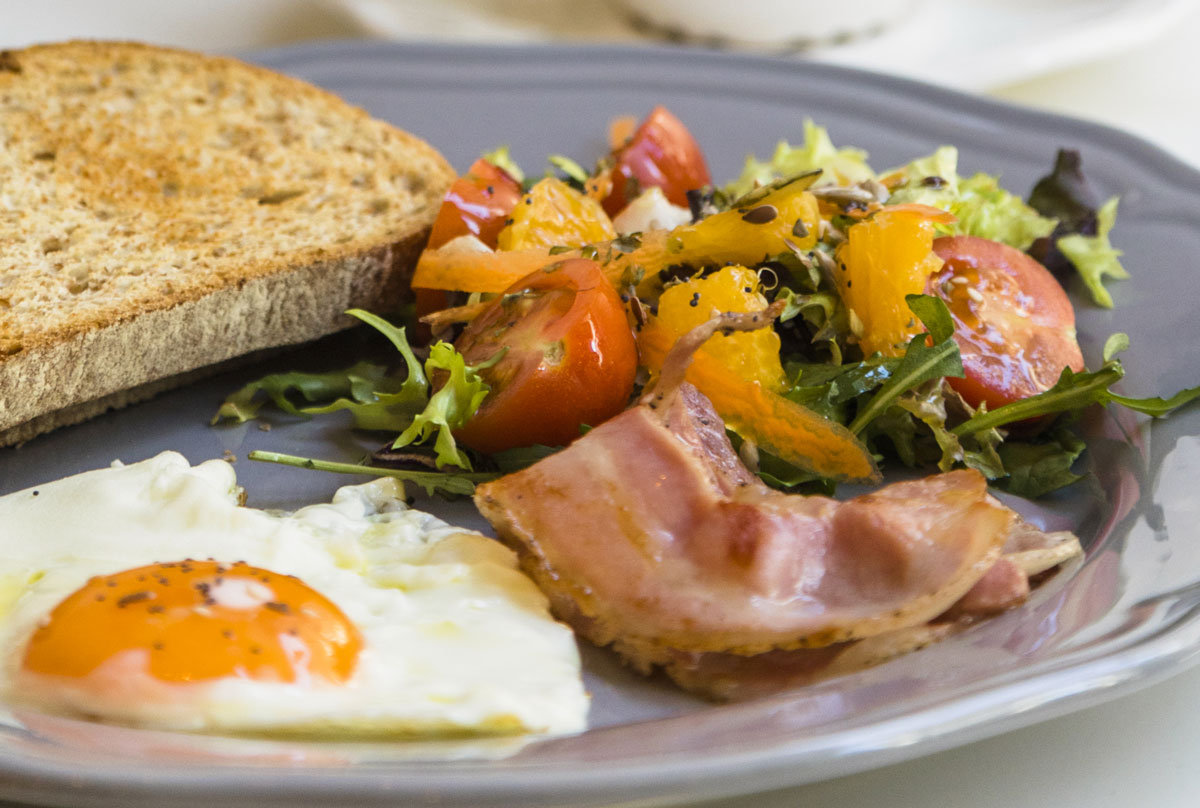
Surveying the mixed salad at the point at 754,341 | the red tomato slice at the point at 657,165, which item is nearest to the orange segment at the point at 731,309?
the mixed salad at the point at 754,341

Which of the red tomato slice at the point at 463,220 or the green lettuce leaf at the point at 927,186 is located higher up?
the green lettuce leaf at the point at 927,186

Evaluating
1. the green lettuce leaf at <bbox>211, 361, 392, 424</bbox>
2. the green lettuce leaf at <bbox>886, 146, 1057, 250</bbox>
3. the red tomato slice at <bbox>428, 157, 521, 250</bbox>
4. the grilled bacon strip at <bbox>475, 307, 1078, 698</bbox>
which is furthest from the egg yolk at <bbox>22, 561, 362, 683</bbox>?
the green lettuce leaf at <bbox>886, 146, 1057, 250</bbox>

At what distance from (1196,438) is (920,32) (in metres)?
3.43

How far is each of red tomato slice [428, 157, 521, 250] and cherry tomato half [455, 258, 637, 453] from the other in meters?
0.43

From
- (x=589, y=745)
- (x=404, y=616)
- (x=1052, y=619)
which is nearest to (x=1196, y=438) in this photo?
(x=1052, y=619)

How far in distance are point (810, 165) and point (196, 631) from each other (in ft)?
7.82

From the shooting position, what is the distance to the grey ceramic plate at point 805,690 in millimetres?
1576

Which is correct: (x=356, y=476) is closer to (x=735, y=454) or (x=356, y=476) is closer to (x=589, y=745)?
(x=735, y=454)

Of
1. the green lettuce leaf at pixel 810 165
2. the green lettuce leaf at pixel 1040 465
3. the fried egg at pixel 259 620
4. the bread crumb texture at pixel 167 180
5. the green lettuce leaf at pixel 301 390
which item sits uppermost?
the green lettuce leaf at pixel 810 165

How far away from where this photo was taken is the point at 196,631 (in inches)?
69.9

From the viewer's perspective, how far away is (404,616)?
1.95 metres

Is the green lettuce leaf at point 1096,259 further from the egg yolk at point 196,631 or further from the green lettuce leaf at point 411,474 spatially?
the egg yolk at point 196,631

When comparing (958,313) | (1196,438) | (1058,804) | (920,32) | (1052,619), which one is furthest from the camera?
(920,32)

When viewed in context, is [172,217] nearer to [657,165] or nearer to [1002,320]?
[657,165]
